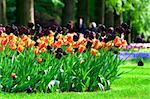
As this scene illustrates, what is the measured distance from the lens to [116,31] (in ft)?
43.5

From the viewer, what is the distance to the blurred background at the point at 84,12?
1024 inches

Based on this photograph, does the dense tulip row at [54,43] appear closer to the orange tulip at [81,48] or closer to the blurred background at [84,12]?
the orange tulip at [81,48]

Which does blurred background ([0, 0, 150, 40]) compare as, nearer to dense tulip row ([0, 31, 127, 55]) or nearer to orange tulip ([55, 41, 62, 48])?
dense tulip row ([0, 31, 127, 55])

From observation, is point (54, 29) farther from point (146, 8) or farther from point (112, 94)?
point (146, 8)

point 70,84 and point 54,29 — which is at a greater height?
point 54,29

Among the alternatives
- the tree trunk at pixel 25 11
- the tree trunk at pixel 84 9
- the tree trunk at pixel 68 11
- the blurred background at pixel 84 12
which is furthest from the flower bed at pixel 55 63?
the tree trunk at pixel 84 9

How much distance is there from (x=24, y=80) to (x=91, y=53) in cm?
156

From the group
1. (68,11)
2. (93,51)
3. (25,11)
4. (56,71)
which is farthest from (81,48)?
(68,11)

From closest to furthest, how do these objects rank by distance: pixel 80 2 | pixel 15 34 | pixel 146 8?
pixel 15 34 < pixel 80 2 < pixel 146 8

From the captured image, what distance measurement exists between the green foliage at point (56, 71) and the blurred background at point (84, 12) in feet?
30.5

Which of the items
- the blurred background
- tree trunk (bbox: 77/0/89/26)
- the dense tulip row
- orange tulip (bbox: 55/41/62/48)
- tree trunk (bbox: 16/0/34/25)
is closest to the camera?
the dense tulip row

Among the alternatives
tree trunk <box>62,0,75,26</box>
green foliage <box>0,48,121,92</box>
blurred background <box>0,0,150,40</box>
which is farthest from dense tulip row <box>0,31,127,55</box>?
tree trunk <box>62,0,75,26</box>

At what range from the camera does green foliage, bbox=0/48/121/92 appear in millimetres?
11812

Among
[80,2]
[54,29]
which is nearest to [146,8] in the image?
[80,2]
